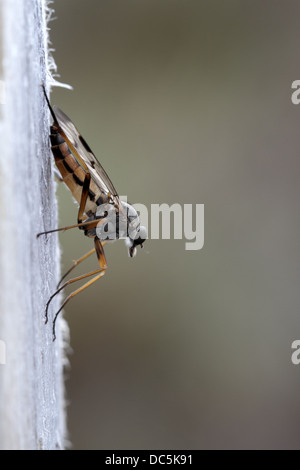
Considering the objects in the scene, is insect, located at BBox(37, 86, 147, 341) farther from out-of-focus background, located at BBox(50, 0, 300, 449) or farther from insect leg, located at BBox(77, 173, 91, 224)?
out-of-focus background, located at BBox(50, 0, 300, 449)

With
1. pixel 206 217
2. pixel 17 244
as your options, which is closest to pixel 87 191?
pixel 17 244

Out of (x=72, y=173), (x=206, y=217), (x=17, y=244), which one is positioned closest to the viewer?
(x=17, y=244)

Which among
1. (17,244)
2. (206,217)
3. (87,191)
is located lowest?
(17,244)

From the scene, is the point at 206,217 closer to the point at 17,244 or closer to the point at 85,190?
the point at 85,190

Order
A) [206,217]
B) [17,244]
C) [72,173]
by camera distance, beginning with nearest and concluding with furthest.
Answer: [17,244]
[72,173]
[206,217]

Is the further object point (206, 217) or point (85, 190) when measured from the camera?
point (206, 217)

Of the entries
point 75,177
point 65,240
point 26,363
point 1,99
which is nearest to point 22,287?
point 26,363

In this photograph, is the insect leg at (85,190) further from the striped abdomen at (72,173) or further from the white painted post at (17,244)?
the white painted post at (17,244)
